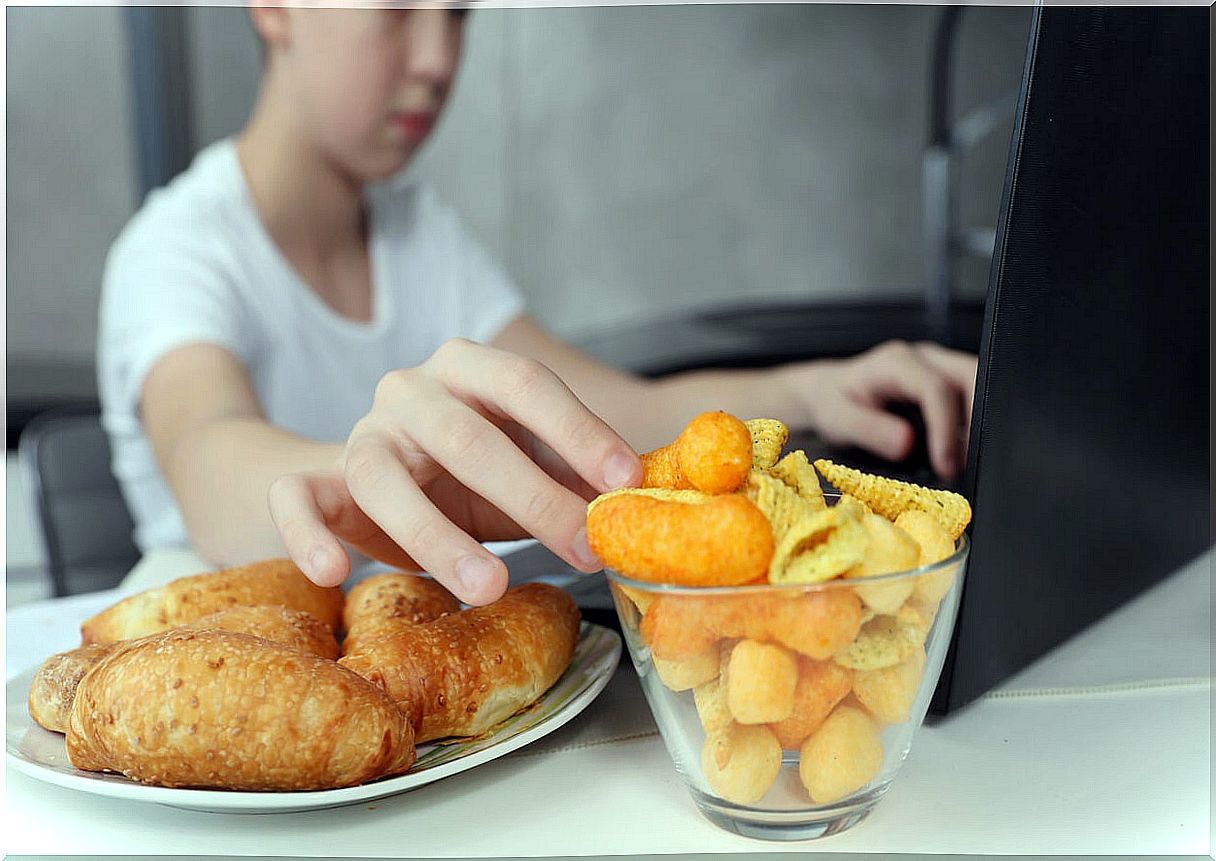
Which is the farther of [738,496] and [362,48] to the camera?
[362,48]

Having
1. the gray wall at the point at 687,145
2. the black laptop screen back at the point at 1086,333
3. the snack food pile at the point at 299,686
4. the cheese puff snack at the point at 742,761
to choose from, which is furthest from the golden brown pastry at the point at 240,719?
the gray wall at the point at 687,145

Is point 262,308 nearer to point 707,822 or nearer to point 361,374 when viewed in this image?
point 361,374

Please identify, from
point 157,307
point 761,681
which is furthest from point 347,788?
point 157,307

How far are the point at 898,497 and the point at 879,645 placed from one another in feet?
0.22

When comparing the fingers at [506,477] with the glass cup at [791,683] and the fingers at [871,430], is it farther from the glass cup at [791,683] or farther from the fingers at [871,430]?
the fingers at [871,430]

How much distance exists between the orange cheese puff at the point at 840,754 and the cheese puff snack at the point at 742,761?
1 cm

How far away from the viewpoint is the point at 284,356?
125cm

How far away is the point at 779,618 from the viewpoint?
32cm

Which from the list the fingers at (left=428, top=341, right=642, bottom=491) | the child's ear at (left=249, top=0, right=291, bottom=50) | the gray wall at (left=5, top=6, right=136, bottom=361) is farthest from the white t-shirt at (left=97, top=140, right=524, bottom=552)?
the gray wall at (left=5, top=6, right=136, bottom=361)

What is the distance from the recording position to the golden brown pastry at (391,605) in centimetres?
46

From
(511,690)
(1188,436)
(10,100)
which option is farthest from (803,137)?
(511,690)

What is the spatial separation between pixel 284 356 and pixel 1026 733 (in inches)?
38.3

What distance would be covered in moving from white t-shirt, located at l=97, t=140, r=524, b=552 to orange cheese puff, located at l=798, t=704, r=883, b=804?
0.74 metres

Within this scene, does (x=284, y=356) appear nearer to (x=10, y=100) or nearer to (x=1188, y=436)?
(x=1188, y=436)
